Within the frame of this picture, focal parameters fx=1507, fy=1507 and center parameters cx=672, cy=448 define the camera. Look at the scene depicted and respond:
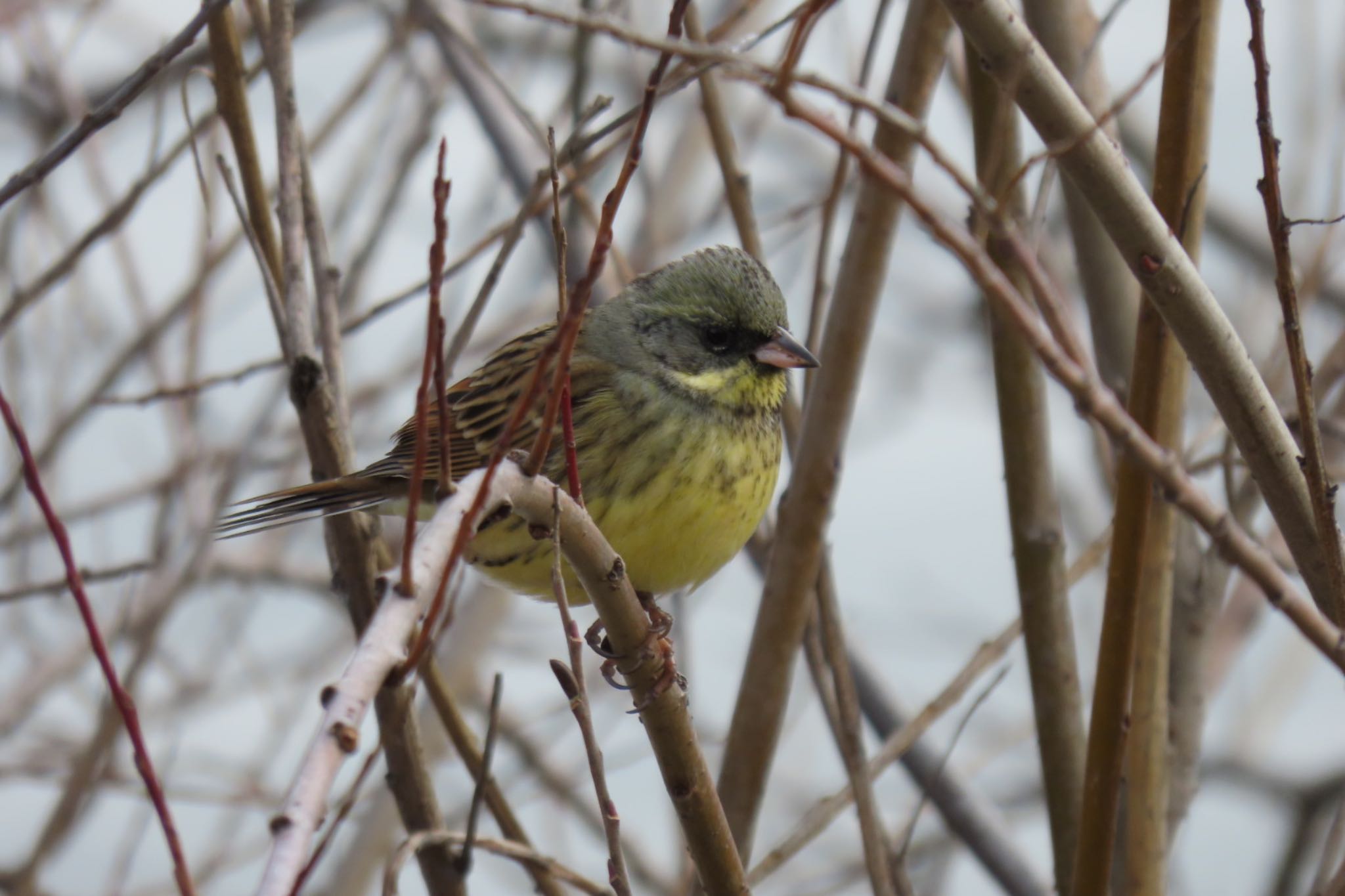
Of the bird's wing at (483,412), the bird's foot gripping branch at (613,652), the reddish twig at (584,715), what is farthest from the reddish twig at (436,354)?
the bird's wing at (483,412)

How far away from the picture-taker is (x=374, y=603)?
333cm

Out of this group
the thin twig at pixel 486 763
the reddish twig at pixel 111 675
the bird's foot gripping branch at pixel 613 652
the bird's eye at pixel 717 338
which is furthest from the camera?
the bird's eye at pixel 717 338

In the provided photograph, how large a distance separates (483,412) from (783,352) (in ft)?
3.46

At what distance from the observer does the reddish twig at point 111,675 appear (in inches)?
60.6

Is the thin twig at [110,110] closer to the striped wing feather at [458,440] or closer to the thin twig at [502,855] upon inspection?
the striped wing feather at [458,440]

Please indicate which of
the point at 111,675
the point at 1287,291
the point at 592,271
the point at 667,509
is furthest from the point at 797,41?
the point at 667,509

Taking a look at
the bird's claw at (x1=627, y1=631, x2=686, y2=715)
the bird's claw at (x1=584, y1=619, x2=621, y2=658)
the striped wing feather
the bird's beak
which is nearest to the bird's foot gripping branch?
the bird's claw at (x1=627, y1=631, x2=686, y2=715)

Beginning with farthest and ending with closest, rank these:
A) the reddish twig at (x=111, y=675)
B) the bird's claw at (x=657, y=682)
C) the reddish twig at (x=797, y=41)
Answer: the bird's claw at (x=657, y=682)
the reddish twig at (x=797, y=41)
the reddish twig at (x=111, y=675)

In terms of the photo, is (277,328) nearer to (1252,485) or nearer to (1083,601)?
(1252,485)

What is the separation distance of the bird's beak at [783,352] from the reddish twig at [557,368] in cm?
172

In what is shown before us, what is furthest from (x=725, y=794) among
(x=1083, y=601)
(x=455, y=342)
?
(x=1083, y=601)

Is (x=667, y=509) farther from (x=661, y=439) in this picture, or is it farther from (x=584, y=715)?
(x=584, y=715)

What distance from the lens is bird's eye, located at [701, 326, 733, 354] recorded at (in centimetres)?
409

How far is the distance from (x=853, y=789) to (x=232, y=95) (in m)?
2.06
